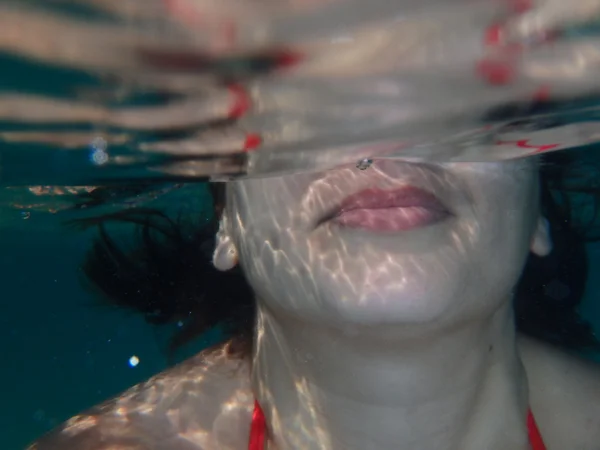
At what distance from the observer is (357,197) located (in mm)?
3658

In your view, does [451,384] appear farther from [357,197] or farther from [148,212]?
[148,212]

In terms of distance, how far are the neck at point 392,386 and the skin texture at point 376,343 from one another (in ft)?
0.04

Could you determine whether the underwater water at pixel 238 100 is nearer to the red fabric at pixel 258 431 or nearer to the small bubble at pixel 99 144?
the small bubble at pixel 99 144

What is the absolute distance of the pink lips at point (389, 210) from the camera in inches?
142

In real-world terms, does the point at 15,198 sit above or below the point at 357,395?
above

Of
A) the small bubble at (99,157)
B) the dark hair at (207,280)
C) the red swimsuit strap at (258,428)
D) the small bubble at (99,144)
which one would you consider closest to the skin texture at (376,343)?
the red swimsuit strap at (258,428)

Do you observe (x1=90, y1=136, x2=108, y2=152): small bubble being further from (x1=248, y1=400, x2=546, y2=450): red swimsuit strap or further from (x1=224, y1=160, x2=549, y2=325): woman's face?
(x1=248, y1=400, x2=546, y2=450): red swimsuit strap

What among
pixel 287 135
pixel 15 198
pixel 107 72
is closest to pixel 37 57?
pixel 107 72

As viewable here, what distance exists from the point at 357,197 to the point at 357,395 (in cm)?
154

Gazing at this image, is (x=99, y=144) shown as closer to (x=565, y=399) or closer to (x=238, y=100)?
(x=238, y=100)

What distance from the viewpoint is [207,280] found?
7375 mm

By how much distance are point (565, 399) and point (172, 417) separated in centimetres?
364

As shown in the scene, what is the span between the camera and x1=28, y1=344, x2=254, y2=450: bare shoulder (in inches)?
190

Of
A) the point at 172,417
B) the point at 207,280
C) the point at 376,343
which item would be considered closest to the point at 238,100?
the point at 376,343
